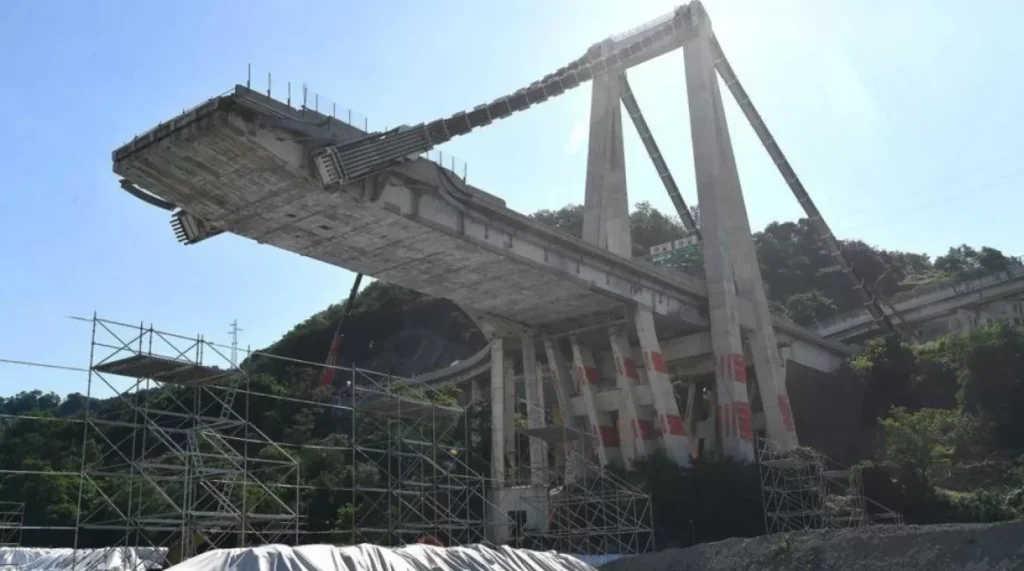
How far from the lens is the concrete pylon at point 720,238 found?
145ft

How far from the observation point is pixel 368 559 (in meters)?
17.0

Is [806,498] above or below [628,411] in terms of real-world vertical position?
below

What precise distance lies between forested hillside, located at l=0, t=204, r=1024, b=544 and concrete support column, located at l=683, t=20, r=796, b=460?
10.7ft

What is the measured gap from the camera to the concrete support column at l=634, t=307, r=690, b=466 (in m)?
42.8

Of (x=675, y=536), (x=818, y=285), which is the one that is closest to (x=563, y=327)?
(x=675, y=536)

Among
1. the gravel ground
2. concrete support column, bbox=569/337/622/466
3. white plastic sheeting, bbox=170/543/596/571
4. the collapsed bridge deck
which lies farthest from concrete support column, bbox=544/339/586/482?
white plastic sheeting, bbox=170/543/596/571

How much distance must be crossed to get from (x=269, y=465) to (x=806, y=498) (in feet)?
94.3

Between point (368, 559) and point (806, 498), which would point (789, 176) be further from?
point (368, 559)

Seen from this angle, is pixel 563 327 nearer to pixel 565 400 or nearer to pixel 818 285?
pixel 565 400

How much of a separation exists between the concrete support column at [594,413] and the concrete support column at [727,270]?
16.2 feet

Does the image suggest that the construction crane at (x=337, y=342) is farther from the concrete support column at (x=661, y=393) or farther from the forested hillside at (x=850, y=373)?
the concrete support column at (x=661, y=393)

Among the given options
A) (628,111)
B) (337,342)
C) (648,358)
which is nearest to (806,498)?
(648,358)

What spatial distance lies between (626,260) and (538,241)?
5.64m

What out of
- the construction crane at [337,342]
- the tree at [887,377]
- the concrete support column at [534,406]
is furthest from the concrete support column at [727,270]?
the construction crane at [337,342]
